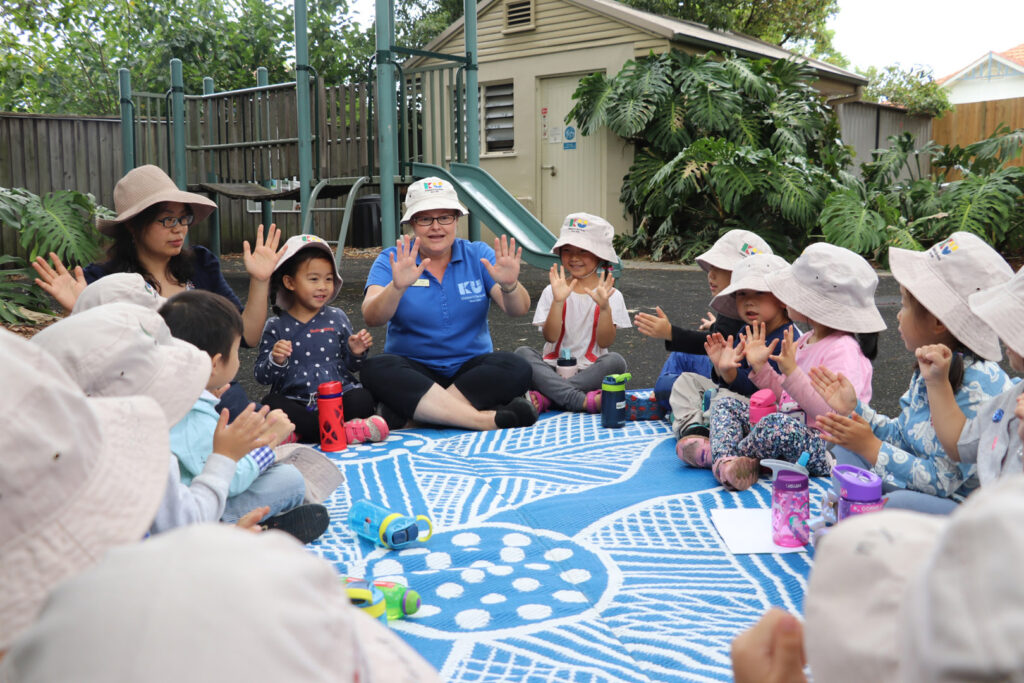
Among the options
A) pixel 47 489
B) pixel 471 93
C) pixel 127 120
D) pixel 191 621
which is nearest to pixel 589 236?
pixel 47 489

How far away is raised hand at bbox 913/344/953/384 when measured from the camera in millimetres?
2410

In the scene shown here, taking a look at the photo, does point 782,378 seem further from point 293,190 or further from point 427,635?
point 293,190

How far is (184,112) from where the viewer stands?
1065 centimetres

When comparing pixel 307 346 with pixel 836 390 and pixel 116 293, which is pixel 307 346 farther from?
pixel 836 390

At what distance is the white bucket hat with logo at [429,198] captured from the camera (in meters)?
4.17

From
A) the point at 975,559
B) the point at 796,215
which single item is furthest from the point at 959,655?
the point at 796,215

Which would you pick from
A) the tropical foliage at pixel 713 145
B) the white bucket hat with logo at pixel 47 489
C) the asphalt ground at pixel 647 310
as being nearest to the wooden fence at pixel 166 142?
the asphalt ground at pixel 647 310

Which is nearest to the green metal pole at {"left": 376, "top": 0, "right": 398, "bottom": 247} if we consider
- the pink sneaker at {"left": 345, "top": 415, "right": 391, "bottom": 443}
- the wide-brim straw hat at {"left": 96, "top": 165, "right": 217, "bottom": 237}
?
the wide-brim straw hat at {"left": 96, "top": 165, "right": 217, "bottom": 237}

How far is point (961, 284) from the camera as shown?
8.39ft

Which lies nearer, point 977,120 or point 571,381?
point 571,381

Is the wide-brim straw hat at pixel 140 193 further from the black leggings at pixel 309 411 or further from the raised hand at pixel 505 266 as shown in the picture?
the raised hand at pixel 505 266

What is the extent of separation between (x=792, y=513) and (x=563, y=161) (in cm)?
1178

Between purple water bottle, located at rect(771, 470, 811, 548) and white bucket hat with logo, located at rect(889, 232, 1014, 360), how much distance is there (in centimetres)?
62

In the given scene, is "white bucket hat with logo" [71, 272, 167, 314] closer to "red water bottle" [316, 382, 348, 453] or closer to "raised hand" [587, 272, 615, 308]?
"red water bottle" [316, 382, 348, 453]
